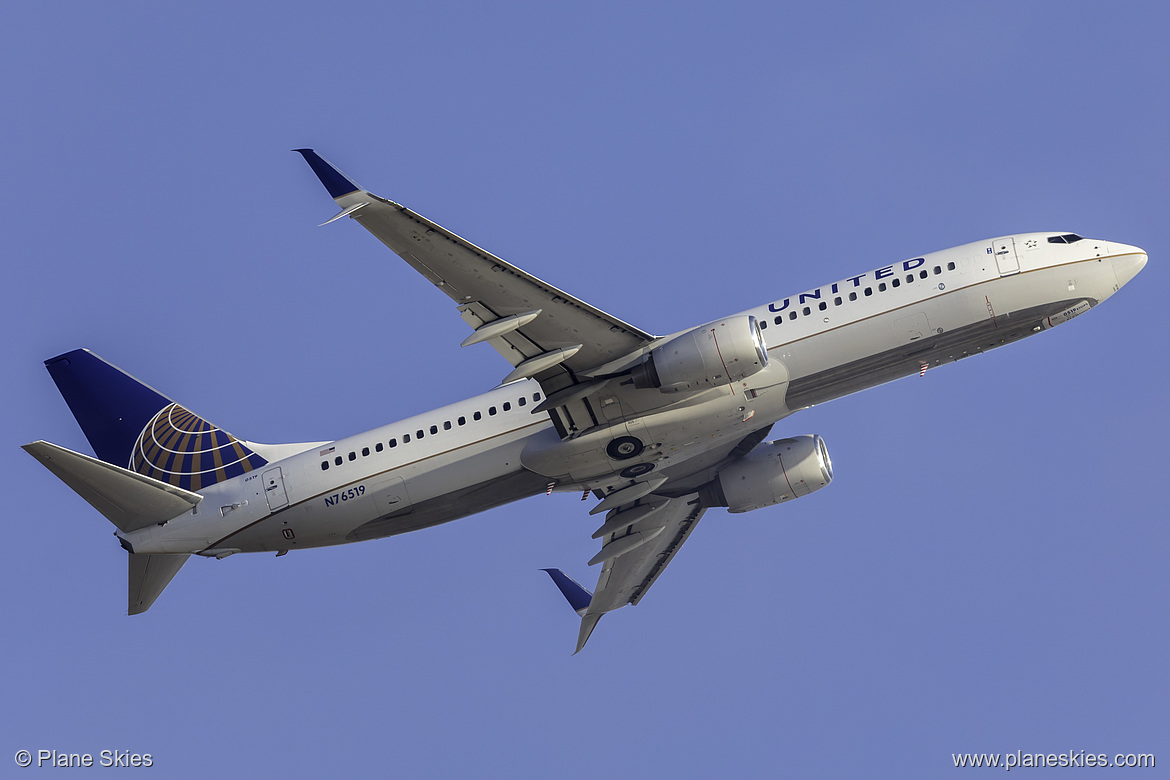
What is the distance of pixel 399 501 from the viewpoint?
129 feet

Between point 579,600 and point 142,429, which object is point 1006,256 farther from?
point 142,429

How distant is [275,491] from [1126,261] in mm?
30025

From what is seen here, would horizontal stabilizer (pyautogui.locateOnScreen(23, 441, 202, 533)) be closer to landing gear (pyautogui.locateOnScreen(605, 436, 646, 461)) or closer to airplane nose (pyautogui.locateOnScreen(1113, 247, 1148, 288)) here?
landing gear (pyautogui.locateOnScreen(605, 436, 646, 461))

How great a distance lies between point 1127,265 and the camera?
125ft

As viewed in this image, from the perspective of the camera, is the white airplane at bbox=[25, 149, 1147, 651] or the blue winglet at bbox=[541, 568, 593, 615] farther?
the blue winglet at bbox=[541, 568, 593, 615]

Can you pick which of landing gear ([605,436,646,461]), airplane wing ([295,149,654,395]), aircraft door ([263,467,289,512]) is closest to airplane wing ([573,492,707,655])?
landing gear ([605,436,646,461])

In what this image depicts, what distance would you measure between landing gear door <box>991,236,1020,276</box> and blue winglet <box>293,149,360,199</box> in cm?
2130

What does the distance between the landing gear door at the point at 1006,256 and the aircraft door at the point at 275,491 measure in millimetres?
25488

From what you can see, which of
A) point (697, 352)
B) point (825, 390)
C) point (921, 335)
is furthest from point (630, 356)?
point (921, 335)

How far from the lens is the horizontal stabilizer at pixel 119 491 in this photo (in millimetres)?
36031

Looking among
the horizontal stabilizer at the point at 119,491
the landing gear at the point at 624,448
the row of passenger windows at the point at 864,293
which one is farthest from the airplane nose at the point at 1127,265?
the horizontal stabilizer at the point at 119,491

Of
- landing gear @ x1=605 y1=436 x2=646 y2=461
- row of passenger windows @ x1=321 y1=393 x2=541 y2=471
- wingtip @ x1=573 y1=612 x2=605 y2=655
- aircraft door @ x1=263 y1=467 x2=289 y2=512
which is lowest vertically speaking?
wingtip @ x1=573 y1=612 x2=605 y2=655

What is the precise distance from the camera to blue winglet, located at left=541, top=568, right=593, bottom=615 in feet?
161

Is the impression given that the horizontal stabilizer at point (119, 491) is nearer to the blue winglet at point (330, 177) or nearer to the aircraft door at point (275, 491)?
the aircraft door at point (275, 491)
